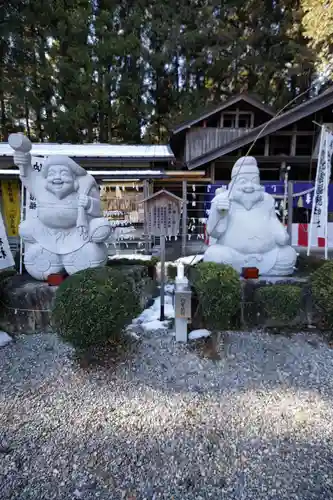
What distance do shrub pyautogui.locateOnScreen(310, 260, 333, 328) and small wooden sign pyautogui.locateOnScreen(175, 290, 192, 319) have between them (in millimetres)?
1472

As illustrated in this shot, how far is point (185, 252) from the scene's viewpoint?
850 centimetres

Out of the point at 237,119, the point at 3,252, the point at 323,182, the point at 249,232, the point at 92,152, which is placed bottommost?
the point at 3,252

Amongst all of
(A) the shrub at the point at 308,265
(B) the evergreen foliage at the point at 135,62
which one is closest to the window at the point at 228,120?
(B) the evergreen foliage at the point at 135,62

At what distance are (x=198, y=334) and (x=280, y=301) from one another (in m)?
1.06

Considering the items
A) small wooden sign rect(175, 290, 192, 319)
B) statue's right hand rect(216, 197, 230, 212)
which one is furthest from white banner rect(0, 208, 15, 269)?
statue's right hand rect(216, 197, 230, 212)

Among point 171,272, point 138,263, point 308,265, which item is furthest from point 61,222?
point 308,265

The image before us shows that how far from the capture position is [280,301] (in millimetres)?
3436

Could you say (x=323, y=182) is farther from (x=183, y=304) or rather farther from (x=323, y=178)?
(x=183, y=304)

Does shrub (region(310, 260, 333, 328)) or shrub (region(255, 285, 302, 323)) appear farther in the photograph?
shrub (region(255, 285, 302, 323))

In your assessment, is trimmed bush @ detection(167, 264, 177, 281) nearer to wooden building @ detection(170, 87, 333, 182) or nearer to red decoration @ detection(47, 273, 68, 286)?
red decoration @ detection(47, 273, 68, 286)

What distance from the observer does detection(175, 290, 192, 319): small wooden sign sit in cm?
331

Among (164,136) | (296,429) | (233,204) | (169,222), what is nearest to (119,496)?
(296,429)

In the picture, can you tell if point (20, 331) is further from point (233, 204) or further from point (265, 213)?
point (265, 213)

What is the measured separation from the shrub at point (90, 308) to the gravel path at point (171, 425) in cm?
46
